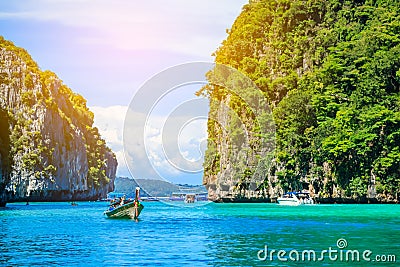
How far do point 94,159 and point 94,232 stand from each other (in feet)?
304

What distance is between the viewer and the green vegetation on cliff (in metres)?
52.1

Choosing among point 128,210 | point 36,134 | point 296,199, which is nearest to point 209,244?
point 128,210

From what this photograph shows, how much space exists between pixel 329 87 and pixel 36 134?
42382 millimetres

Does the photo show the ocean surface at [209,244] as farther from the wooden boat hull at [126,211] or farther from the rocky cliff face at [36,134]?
the rocky cliff face at [36,134]

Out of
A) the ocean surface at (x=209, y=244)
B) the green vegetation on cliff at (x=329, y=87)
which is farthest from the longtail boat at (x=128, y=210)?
the green vegetation on cliff at (x=329, y=87)

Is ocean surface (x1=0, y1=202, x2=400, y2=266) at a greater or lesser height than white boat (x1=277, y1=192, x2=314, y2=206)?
lesser

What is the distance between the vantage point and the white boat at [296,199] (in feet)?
188

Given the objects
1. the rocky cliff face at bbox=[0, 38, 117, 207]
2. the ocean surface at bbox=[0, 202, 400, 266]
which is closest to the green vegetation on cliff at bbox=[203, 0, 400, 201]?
the ocean surface at bbox=[0, 202, 400, 266]

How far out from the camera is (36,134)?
84.1m

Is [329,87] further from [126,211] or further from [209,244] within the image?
[209,244]

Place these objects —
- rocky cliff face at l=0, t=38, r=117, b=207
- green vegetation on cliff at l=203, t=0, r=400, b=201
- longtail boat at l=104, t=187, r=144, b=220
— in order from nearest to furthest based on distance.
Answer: longtail boat at l=104, t=187, r=144, b=220 → green vegetation on cliff at l=203, t=0, r=400, b=201 → rocky cliff face at l=0, t=38, r=117, b=207

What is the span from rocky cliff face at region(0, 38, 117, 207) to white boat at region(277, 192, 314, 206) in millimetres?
29095

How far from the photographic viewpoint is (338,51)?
57.8m

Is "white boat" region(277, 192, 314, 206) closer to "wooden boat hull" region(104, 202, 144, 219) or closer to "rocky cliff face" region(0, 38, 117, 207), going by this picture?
"wooden boat hull" region(104, 202, 144, 219)
